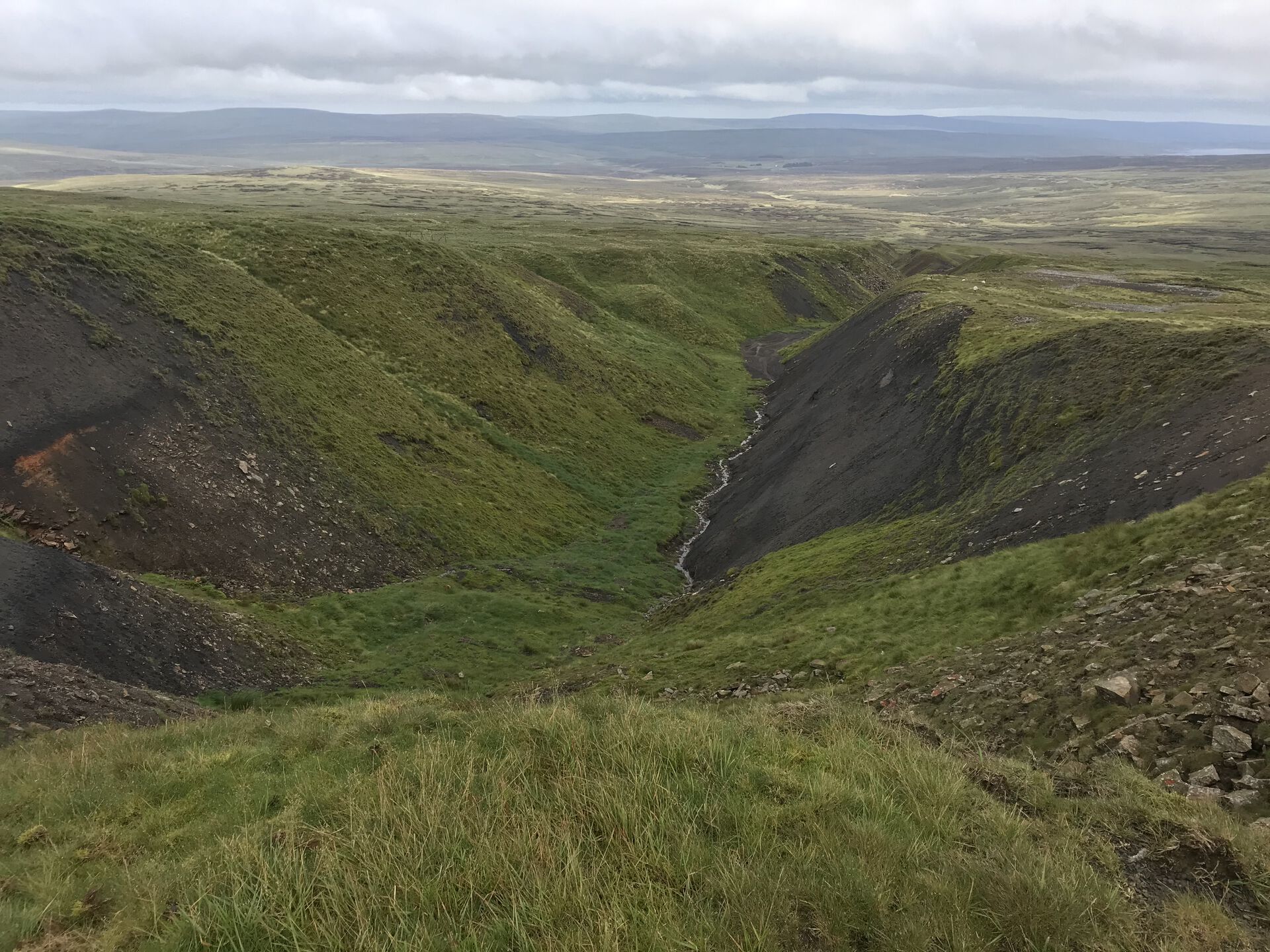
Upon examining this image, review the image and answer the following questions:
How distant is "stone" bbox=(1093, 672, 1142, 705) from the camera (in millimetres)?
10484

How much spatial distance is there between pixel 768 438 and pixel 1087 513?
34.0 m

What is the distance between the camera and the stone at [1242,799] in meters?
7.70

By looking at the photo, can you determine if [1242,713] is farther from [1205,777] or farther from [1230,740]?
[1205,777]

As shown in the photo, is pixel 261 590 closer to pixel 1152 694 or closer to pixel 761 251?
pixel 1152 694

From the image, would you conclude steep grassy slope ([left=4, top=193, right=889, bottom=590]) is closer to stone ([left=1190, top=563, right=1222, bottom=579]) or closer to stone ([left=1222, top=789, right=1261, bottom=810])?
stone ([left=1190, top=563, right=1222, bottom=579])

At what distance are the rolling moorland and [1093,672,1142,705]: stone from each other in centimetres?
7

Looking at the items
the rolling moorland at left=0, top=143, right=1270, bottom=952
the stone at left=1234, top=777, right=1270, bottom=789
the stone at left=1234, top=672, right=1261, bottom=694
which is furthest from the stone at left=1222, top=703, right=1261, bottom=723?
the stone at left=1234, top=777, right=1270, bottom=789

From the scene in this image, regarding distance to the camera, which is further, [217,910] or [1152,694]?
[1152,694]

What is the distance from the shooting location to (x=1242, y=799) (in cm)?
780

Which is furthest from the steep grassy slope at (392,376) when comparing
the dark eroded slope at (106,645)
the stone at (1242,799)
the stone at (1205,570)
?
the stone at (1242,799)

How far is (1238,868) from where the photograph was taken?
6395 mm

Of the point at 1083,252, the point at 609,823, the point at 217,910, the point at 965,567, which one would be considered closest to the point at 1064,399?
the point at 965,567

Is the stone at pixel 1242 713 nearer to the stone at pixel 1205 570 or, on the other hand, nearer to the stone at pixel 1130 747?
the stone at pixel 1130 747

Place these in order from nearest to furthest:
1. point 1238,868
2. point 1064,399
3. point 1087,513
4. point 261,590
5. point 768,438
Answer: point 1238,868 < point 1087,513 < point 261,590 < point 1064,399 < point 768,438
